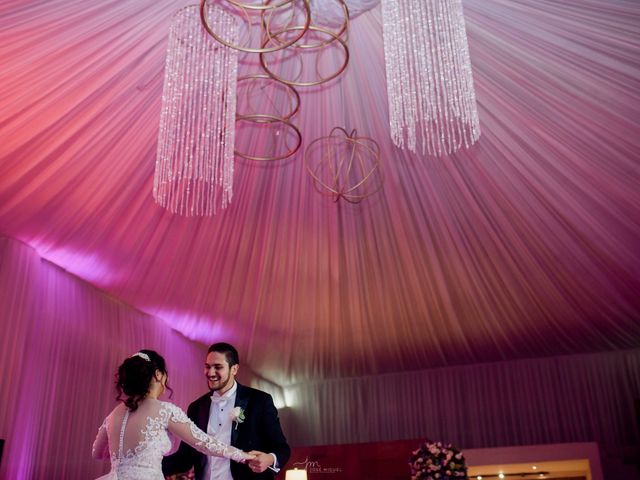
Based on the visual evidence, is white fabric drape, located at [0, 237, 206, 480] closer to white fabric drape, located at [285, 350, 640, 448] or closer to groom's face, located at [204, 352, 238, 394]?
groom's face, located at [204, 352, 238, 394]

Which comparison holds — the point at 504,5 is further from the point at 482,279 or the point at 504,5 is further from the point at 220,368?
the point at 482,279

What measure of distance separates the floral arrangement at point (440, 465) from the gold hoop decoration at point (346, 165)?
111 inches

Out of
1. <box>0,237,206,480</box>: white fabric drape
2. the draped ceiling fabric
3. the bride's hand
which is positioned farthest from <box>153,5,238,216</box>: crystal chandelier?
<box>0,237,206,480</box>: white fabric drape

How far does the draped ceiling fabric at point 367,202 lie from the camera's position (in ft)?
15.4

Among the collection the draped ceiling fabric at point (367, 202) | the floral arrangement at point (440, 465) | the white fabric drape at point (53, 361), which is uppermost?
the draped ceiling fabric at point (367, 202)

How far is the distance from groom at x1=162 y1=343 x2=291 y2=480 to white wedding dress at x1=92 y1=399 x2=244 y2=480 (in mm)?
229

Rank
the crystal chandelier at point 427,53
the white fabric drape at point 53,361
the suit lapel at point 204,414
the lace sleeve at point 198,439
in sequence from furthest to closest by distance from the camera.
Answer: the white fabric drape at point 53,361, the crystal chandelier at point 427,53, the suit lapel at point 204,414, the lace sleeve at point 198,439

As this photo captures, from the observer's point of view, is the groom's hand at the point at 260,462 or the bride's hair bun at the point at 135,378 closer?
the groom's hand at the point at 260,462

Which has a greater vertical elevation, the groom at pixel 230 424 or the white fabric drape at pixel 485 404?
the white fabric drape at pixel 485 404

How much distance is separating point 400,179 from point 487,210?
3.41ft

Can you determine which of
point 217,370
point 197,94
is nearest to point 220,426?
point 217,370

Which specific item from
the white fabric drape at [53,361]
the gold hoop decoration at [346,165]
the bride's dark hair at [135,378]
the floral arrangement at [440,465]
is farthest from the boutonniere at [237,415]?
the floral arrangement at [440,465]

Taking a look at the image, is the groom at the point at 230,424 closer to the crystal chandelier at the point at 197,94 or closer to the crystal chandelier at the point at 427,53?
the crystal chandelier at the point at 197,94

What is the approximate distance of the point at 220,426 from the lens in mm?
3297
